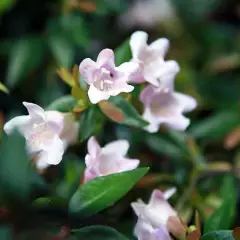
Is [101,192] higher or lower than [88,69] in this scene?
lower

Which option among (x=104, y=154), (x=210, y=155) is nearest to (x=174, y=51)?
(x=210, y=155)

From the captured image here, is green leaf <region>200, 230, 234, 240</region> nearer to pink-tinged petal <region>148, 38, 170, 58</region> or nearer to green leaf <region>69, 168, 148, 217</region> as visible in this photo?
green leaf <region>69, 168, 148, 217</region>

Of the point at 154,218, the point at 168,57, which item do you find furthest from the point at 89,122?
the point at 168,57

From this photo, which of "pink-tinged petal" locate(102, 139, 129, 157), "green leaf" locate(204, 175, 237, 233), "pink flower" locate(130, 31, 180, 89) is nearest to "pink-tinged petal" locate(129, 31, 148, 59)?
"pink flower" locate(130, 31, 180, 89)

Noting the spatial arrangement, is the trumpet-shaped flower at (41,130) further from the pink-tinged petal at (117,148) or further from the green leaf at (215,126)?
the green leaf at (215,126)

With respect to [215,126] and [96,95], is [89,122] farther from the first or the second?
[215,126]

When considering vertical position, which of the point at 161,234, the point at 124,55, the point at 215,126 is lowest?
the point at 215,126

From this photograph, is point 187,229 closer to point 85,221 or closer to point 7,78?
point 85,221
